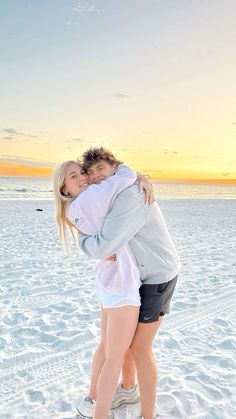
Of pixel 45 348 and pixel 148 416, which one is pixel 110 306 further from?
pixel 45 348

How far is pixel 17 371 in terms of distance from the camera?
3512 mm

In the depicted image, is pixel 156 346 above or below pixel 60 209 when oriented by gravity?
below

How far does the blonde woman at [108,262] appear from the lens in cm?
219

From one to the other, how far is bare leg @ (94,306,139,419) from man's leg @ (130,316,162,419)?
10 cm

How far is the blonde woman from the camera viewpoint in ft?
7.18

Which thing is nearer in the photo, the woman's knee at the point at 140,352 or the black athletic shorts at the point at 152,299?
the black athletic shorts at the point at 152,299

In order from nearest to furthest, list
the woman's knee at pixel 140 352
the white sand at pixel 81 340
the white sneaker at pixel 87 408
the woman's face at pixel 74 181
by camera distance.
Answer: the woman's face at pixel 74 181
the woman's knee at pixel 140 352
the white sneaker at pixel 87 408
the white sand at pixel 81 340

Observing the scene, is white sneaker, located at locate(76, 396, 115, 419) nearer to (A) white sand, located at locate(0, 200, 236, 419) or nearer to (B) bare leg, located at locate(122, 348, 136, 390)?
(A) white sand, located at locate(0, 200, 236, 419)

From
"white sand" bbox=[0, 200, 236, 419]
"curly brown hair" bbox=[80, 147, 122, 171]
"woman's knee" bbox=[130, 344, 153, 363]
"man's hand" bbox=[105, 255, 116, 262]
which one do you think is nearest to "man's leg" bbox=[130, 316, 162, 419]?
"woman's knee" bbox=[130, 344, 153, 363]

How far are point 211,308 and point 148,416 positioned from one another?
251cm

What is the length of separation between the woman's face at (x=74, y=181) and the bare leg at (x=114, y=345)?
0.73 meters

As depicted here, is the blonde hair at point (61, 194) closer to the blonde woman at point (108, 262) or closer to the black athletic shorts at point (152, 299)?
the blonde woman at point (108, 262)

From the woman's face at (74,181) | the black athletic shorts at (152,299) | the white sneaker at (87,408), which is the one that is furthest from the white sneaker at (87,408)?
the woman's face at (74,181)

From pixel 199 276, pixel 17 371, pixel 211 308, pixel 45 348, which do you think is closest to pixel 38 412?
pixel 17 371
